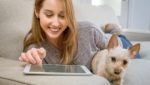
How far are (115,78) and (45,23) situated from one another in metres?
0.36

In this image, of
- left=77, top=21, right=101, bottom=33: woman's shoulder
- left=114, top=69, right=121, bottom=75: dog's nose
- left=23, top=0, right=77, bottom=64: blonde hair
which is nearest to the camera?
left=114, top=69, right=121, bottom=75: dog's nose

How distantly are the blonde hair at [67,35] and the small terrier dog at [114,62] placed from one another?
0.46ft

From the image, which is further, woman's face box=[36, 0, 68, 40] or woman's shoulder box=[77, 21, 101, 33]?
woman's shoulder box=[77, 21, 101, 33]

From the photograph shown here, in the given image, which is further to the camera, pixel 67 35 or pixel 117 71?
pixel 67 35

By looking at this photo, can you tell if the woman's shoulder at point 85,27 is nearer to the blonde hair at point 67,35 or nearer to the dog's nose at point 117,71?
the blonde hair at point 67,35

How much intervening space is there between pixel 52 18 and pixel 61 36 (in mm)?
176

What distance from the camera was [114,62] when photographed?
1.04 meters

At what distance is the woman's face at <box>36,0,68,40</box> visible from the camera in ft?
3.50

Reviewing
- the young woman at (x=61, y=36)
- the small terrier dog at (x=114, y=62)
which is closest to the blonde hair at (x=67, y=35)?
the young woman at (x=61, y=36)

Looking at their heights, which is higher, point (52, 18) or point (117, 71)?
point (52, 18)

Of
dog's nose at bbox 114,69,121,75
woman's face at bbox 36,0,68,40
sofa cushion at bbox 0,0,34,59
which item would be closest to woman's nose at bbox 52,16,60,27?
woman's face at bbox 36,0,68,40

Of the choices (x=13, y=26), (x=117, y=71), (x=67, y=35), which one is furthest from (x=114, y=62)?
(x=13, y=26)

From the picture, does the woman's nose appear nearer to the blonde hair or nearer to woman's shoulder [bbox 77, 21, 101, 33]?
the blonde hair

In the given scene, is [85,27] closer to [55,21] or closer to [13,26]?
[55,21]
